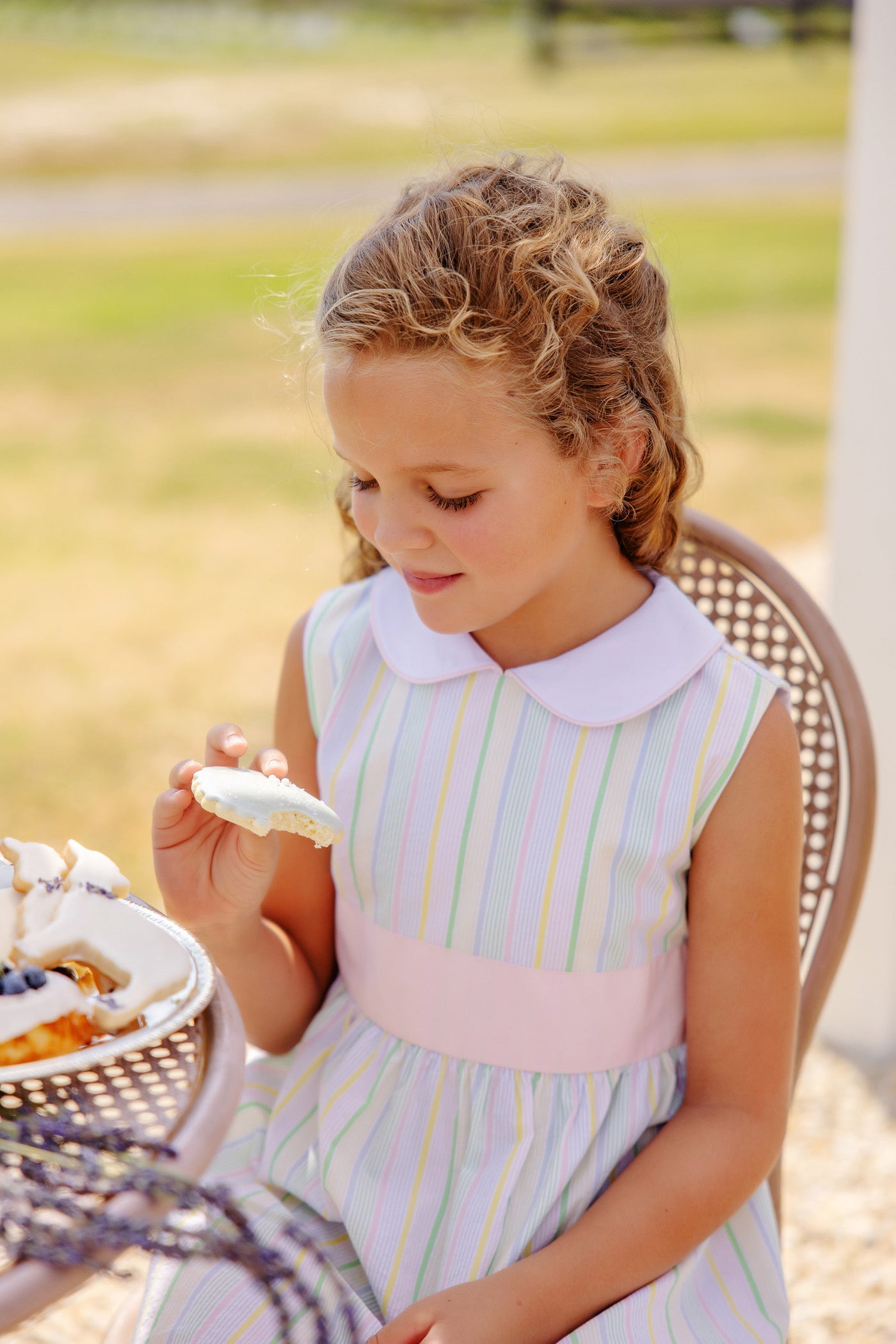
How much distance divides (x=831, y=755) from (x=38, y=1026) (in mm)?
877

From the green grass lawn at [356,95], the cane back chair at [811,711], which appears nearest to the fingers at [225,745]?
the cane back chair at [811,711]

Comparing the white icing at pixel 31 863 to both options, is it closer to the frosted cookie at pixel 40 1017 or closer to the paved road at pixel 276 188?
the frosted cookie at pixel 40 1017

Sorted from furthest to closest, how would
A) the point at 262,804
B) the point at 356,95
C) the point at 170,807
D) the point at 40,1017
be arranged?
the point at 356,95 → the point at 170,807 → the point at 262,804 → the point at 40,1017

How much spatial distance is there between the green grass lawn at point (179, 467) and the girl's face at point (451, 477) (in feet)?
0.75

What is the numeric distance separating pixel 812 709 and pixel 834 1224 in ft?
3.51

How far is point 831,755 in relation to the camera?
1.41 meters

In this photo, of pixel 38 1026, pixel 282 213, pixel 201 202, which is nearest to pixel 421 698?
pixel 38 1026

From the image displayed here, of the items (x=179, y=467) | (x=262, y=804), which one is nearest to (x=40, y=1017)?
(x=262, y=804)

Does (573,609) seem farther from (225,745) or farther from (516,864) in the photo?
(225,745)

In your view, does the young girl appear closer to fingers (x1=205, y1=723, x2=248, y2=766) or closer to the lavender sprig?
fingers (x1=205, y1=723, x2=248, y2=766)

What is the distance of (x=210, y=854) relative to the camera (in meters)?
1.14

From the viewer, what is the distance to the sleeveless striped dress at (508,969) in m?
1.16

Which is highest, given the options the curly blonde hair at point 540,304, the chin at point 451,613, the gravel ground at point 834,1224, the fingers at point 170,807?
the curly blonde hair at point 540,304

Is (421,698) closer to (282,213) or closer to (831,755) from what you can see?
(831,755)
